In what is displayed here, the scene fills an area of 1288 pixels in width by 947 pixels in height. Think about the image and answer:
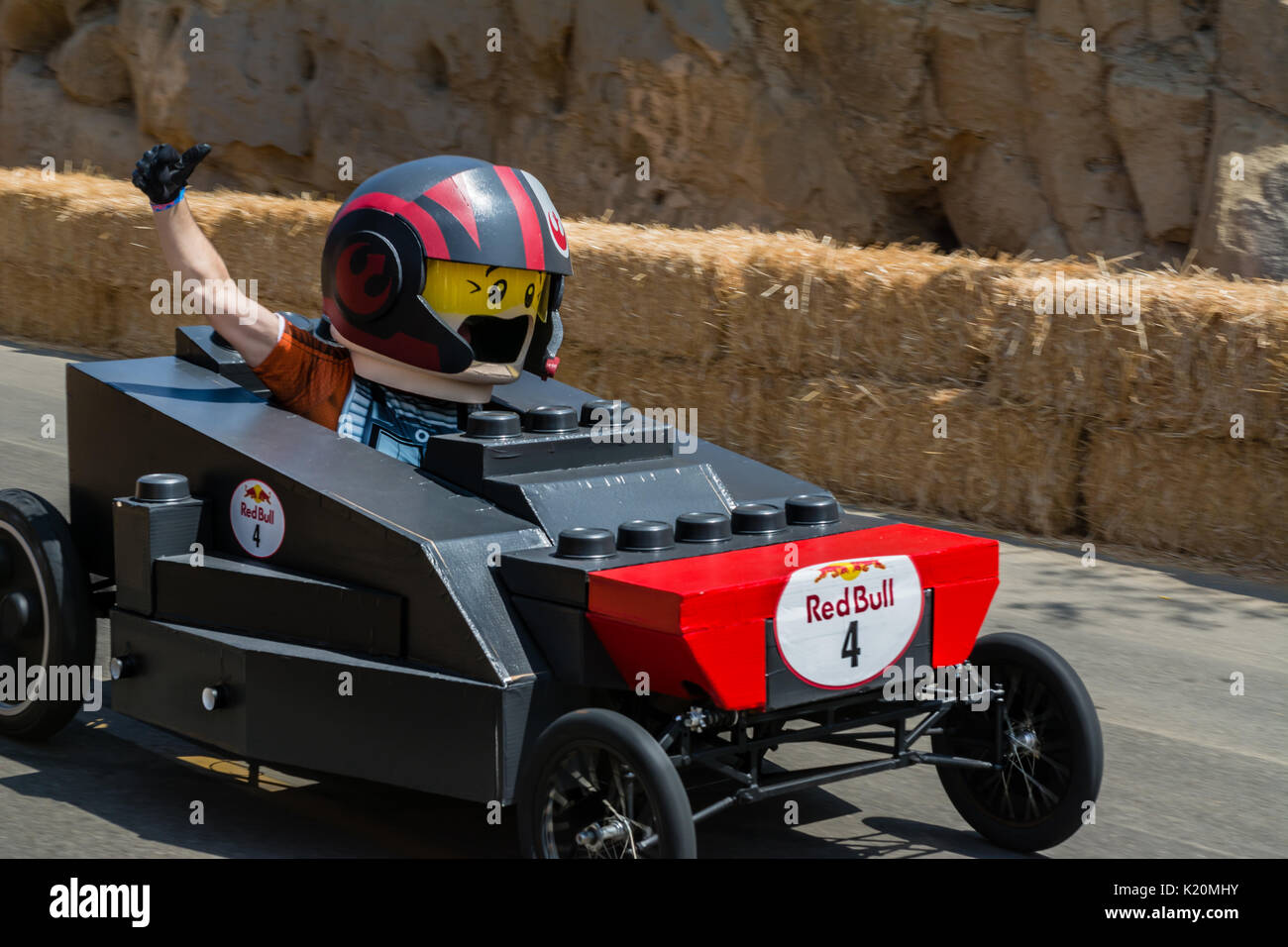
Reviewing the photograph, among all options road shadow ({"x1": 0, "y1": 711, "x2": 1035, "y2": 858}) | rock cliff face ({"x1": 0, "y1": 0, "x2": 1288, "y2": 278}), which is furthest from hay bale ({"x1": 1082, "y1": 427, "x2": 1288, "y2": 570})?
road shadow ({"x1": 0, "y1": 711, "x2": 1035, "y2": 858})

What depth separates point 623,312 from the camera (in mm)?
10719

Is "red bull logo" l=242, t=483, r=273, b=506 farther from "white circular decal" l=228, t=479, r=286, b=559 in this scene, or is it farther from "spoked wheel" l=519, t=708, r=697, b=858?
"spoked wheel" l=519, t=708, r=697, b=858

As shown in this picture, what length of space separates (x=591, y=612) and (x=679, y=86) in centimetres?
1263

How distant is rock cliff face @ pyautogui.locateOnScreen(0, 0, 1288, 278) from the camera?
12484 millimetres

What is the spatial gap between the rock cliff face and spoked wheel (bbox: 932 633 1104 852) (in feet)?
19.0

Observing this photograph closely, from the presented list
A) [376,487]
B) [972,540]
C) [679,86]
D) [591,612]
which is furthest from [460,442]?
[679,86]

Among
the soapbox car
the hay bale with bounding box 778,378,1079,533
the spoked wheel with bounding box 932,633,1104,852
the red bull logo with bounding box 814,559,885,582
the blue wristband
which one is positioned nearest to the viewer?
the soapbox car

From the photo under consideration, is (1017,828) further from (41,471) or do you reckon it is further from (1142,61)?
(1142,61)

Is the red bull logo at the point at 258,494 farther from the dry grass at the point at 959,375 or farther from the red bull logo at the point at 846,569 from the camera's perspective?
the dry grass at the point at 959,375

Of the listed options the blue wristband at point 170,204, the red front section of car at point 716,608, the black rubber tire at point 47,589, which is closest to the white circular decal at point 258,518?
the black rubber tire at point 47,589

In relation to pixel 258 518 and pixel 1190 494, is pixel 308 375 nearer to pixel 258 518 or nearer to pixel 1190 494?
pixel 258 518

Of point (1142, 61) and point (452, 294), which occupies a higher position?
point (1142, 61)

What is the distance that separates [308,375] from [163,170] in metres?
0.71

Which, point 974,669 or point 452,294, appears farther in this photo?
point 452,294
